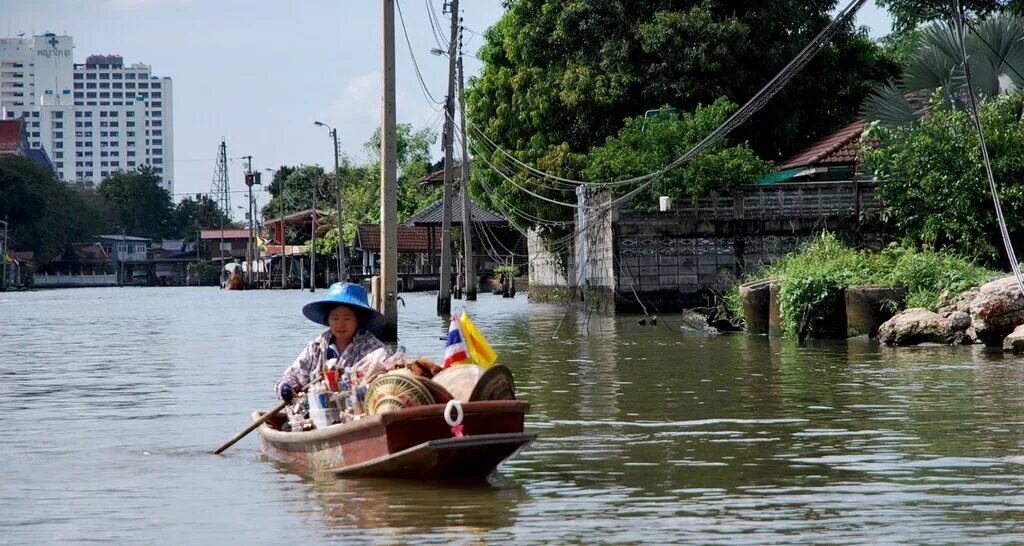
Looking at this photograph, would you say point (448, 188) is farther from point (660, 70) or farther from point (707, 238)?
point (707, 238)

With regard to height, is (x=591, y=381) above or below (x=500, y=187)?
below

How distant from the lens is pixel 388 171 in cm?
2611

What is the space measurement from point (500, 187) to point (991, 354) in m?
30.2

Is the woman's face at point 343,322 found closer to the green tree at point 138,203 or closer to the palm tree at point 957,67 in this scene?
the palm tree at point 957,67

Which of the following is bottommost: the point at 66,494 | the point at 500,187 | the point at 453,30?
the point at 66,494

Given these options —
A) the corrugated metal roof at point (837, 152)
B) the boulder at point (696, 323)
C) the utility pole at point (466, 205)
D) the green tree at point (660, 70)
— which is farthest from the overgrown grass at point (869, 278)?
the utility pole at point (466, 205)

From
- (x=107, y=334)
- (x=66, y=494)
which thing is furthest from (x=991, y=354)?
(x=107, y=334)

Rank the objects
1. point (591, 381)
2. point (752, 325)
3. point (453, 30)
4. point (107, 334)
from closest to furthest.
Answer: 1. point (591, 381)
2. point (752, 325)
3. point (107, 334)
4. point (453, 30)

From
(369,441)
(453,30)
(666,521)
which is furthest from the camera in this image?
(453,30)

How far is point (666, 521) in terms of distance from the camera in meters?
8.72

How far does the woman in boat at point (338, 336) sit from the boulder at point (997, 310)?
42.9 feet

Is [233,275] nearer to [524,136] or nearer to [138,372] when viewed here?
[524,136]

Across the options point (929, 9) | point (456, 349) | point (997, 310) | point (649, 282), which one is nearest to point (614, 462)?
point (456, 349)

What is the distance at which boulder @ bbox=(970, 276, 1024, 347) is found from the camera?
21.7 metres
